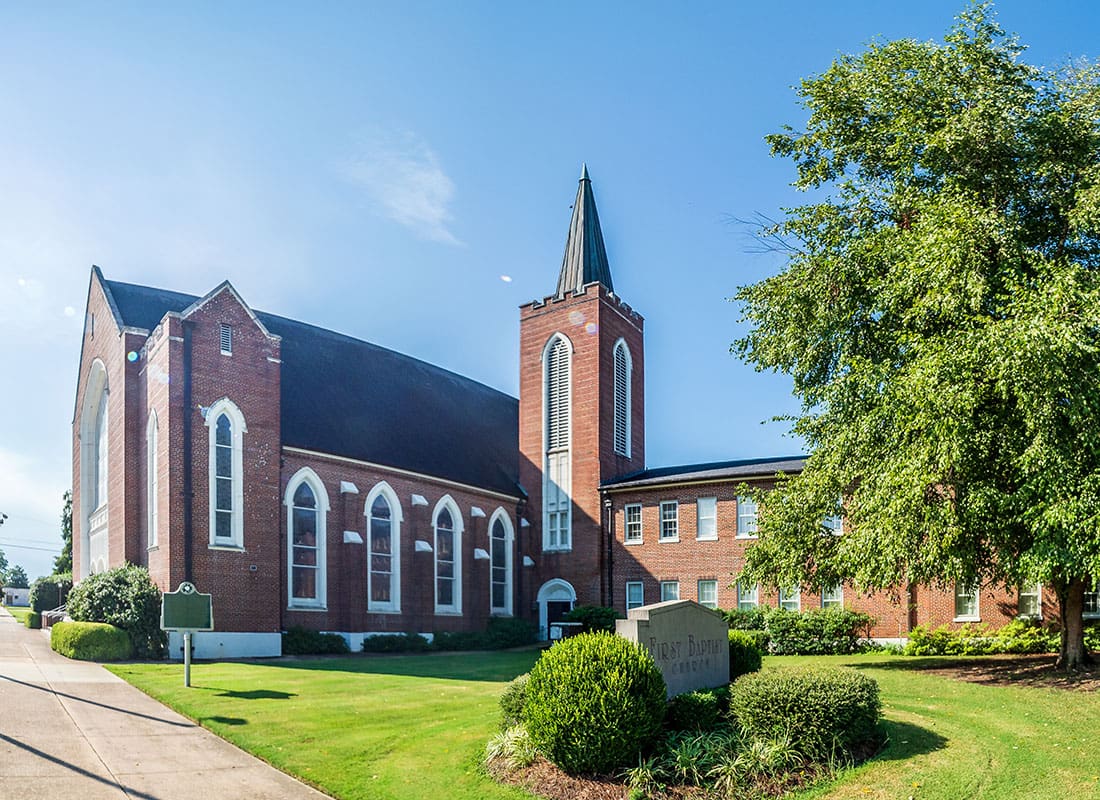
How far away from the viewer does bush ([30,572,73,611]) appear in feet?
142

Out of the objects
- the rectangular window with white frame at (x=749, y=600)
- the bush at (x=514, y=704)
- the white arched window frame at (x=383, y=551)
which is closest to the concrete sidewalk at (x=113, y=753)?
the bush at (x=514, y=704)

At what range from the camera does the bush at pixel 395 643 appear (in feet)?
109

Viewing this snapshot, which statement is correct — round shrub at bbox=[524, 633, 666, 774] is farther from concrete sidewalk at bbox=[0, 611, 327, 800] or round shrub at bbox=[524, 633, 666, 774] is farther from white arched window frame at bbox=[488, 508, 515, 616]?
white arched window frame at bbox=[488, 508, 515, 616]

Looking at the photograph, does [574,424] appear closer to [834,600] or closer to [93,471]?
[834,600]

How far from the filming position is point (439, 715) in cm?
1670

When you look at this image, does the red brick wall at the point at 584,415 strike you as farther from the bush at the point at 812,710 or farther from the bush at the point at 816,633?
the bush at the point at 812,710

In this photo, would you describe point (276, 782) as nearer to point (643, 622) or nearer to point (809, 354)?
point (643, 622)

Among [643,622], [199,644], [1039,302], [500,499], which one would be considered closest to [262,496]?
[199,644]

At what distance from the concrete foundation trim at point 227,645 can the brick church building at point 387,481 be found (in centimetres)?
7

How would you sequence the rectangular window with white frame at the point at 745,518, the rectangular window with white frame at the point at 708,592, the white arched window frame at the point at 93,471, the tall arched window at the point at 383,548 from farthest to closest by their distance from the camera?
the white arched window frame at the point at 93,471 < the tall arched window at the point at 383,548 < the rectangular window with white frame at the point at 708,592 < the rectangular window with white frame at the point at 745,518

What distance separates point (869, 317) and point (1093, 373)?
18.4ft

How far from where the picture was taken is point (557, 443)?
41156mm

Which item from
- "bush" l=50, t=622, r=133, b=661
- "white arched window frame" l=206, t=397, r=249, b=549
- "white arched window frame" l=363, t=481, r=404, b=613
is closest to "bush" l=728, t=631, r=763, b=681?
"bush" l=50, t=622, r=133, b=661

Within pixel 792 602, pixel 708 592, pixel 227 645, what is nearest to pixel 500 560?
pixel 708 592
